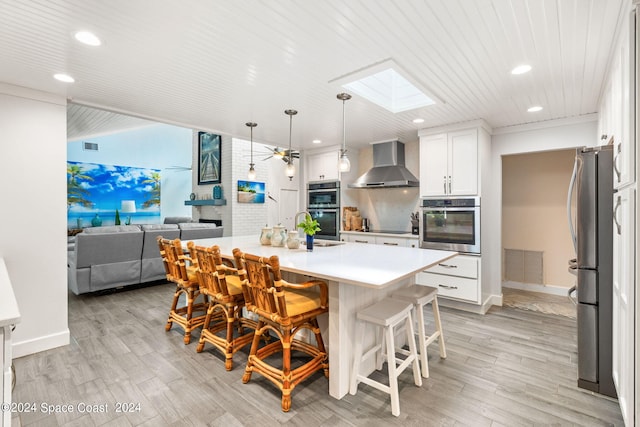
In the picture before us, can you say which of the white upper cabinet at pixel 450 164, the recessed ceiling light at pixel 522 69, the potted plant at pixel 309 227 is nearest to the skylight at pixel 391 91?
→ the recessed ceiling light at pixel 522 69

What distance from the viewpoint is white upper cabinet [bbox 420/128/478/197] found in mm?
3875

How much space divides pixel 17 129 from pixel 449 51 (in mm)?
3703

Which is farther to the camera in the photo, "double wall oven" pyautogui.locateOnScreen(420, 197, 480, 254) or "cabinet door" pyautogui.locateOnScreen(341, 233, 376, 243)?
"cabinet door" pyautogui.locateOnScreen(341, 233, 376, 243)

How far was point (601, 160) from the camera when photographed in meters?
2.15

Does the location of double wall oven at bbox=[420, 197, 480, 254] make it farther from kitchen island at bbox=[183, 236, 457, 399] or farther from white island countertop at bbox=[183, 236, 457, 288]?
kitchen island at bbox=[183, 236, 457, 399]

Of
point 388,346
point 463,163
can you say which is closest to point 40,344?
point 388,346

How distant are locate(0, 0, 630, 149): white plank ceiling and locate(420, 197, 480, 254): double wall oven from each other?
1.20 metres

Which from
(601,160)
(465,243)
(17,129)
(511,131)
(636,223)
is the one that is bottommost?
(465,243)

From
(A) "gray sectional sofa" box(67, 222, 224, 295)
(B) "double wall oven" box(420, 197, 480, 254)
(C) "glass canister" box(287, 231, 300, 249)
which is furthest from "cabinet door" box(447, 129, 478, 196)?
(A) "gray sectional sofa" box(67, 222, 224, 295)

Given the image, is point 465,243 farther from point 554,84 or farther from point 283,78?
point 283,78

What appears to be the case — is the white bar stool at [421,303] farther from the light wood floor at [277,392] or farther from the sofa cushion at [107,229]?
the sofa cushion at [107,229]

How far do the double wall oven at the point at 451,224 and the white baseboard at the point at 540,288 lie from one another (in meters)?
1.75

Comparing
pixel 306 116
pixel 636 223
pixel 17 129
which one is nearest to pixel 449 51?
pixel 636 223

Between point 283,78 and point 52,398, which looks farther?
point 283,78
